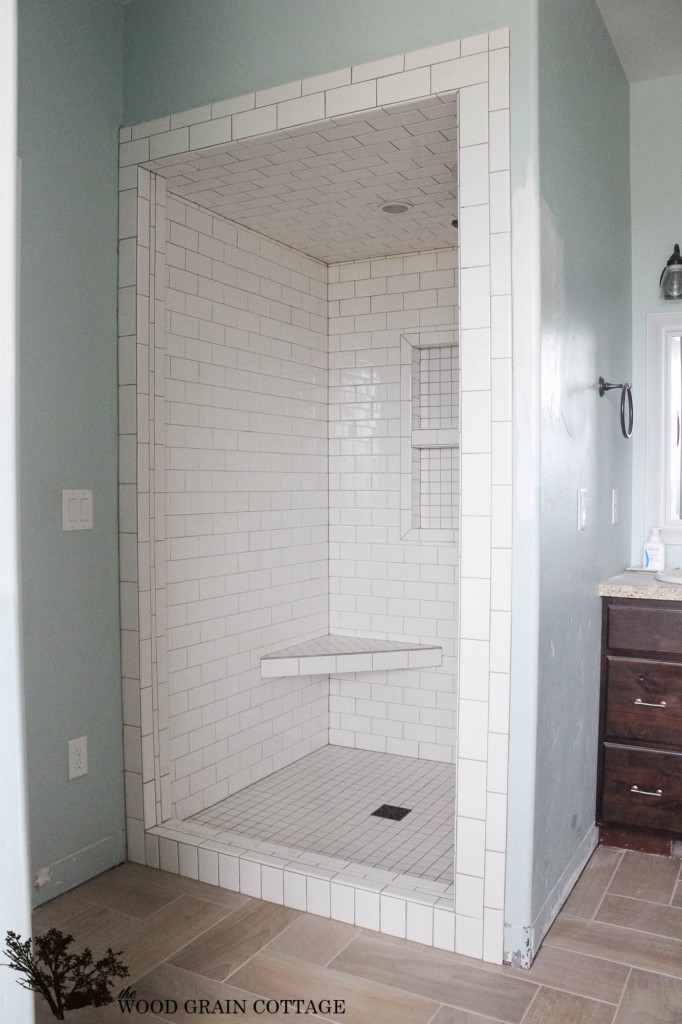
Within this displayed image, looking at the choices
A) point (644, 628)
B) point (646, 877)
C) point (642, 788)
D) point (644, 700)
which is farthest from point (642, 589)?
point (646, 877)

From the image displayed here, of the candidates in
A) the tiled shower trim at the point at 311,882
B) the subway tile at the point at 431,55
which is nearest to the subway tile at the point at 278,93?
the subway tile at the point at 431,55

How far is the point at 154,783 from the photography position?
9.07ft

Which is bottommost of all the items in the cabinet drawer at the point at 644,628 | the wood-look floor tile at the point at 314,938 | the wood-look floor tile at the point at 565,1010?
the wood-look floor tile at the point at 565,1010

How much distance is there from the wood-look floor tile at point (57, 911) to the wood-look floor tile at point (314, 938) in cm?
60

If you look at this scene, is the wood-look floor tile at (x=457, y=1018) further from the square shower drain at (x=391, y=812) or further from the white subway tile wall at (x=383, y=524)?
the white subway tile wall at (x=383, y=524)

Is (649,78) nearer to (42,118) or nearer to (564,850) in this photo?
(42,118)

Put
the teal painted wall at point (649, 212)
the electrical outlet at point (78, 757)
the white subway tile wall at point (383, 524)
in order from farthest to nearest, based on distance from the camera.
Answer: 1. the white subway tile wall at point (383, 524)
2. the teal painted wall at point (649, 212)
3. the electrical outlet at point (78, 757)

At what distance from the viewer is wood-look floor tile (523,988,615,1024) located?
1.95 metres

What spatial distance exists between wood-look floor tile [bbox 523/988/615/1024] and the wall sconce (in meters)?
2.47

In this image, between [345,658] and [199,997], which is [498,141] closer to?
[345,658]

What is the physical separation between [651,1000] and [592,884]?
0.62 meters

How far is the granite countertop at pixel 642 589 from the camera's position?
2.82 metres

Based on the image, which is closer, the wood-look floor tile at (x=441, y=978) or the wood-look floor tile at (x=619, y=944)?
the wood-look floor tile at (x=441, y=978)

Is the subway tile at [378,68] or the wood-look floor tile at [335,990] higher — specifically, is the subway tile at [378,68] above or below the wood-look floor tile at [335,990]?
above
